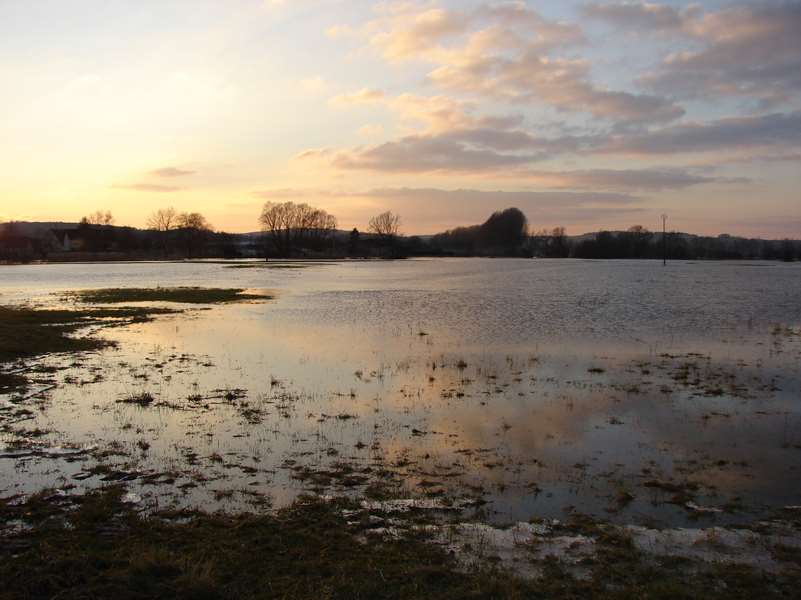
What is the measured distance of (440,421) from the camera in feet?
43.2

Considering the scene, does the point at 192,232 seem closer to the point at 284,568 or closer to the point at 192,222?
the point at 192,222

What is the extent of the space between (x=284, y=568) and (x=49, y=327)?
25.3 meters

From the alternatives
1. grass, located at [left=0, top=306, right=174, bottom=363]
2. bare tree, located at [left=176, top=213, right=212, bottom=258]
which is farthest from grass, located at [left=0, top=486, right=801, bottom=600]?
bare tree, located at [left=176, top=213, right=212, bottom=258]

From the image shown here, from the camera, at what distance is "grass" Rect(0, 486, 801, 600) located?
6.18 m

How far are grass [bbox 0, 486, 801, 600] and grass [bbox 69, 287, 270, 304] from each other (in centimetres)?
3631

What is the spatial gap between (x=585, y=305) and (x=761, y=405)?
85.7 feet

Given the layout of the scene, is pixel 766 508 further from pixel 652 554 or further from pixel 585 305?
pixel 585 305

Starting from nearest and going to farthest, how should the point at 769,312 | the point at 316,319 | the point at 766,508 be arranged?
the point at 766,508
the point at 316,319
the point at 769,312

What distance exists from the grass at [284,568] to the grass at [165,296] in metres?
36.3

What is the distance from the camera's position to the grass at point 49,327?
2133 centimetres

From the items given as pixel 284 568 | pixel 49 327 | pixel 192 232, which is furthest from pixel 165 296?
pixel 192 232

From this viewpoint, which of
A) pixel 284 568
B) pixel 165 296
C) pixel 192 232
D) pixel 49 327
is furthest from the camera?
pixel 192 232

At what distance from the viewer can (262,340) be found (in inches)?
979

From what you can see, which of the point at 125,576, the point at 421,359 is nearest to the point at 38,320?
the point at 421,359
